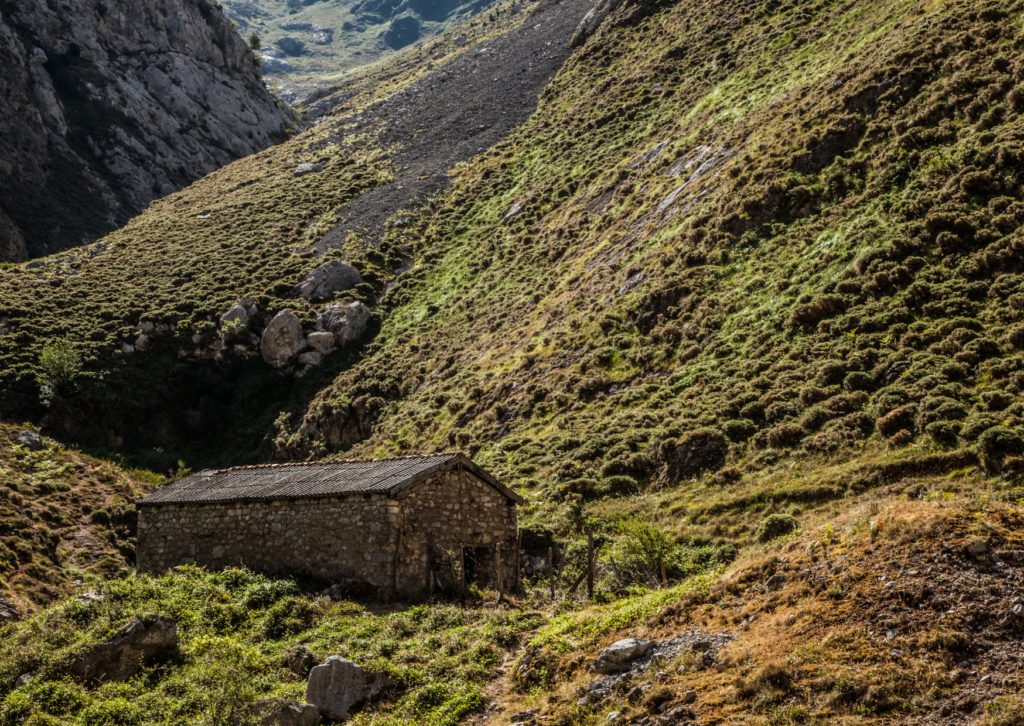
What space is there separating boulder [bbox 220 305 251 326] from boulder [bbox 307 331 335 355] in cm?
512

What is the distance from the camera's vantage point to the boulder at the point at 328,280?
53656mm

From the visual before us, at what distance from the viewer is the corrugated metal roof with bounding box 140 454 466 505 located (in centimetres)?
1917

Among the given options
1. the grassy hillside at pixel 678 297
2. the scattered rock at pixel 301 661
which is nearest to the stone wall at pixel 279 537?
the scattered rock at pixel 301 661

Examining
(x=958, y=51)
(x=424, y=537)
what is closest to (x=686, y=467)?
(x=424, y=537)

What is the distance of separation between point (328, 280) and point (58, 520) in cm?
2756

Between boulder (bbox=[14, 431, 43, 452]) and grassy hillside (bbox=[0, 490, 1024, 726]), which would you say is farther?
boulder (bbox=[14, 431, 43, 452])

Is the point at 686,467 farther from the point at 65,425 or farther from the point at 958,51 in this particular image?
the point at 65,425

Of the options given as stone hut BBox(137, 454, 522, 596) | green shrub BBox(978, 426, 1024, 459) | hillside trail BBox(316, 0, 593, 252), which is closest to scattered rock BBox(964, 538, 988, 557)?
green shrub BBox(978, 426, 1024, 459)

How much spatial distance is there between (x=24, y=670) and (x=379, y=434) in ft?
82.3

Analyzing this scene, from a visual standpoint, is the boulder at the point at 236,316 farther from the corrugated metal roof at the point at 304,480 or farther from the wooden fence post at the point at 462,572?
the wooden fence post at the point at 462,572

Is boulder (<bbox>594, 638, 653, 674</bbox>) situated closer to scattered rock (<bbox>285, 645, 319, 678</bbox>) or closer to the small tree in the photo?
scattered rock (<bbox>285, 645, 319, 678</bbox>)

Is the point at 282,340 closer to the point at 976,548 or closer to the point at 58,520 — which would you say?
the point at 58,520

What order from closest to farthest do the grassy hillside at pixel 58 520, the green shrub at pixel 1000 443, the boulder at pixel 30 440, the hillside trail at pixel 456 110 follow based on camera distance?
1. the green shrub at pixel 1000 443
2. the grassy hillside at pixel 58 520
3. the boulder at pixel 30 440
4. the hillside trail at pixel 456 110

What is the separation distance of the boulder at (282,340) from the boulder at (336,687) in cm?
3902
